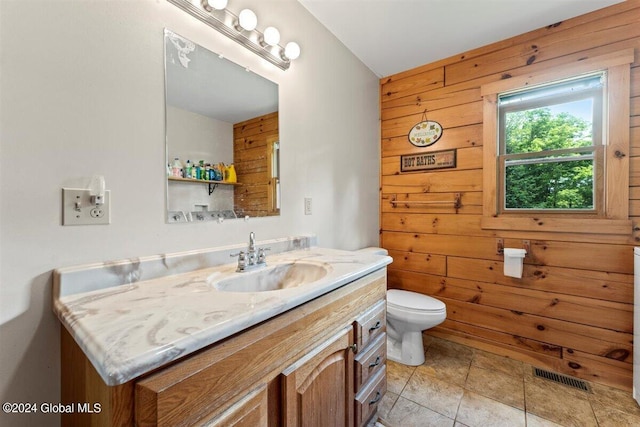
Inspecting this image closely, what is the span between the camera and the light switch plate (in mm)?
799

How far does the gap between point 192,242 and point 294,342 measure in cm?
60

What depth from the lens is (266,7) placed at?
1.38 meters

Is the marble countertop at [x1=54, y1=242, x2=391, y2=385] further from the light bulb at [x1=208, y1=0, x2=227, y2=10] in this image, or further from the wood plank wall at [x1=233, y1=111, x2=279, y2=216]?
the light bulb at [x1=208, y1=0, x2=227, y2=10]

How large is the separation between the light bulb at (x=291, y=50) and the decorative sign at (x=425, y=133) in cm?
129

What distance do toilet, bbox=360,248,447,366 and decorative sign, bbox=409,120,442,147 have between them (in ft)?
4.15

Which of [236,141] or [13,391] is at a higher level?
[236,141]

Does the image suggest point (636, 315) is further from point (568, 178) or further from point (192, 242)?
point (192, 242)

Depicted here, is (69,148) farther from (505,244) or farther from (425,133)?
(505,244)

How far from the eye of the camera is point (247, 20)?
1.22 meters

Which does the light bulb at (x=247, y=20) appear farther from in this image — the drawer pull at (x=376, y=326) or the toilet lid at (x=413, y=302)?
the toilet lid at (x=413, y=302)

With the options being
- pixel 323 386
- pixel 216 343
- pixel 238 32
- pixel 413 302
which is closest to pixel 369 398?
pixel 323 386

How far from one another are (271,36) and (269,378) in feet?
4.83

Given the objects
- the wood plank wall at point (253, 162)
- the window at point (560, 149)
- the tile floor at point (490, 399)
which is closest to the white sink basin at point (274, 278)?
the wood plank wall at point (253, 162)

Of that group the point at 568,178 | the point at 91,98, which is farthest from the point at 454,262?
the point at 91,98
